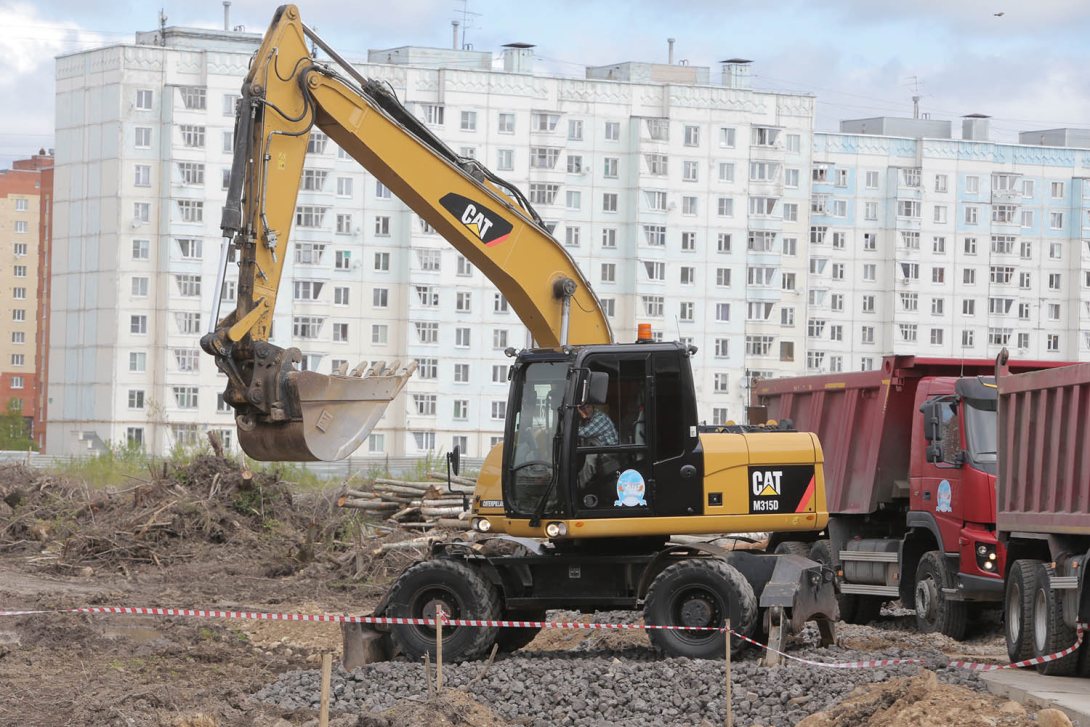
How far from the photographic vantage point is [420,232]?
6962 cm

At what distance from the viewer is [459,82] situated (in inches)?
2739

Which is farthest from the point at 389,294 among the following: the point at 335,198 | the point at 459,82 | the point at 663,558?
the point at 663,558

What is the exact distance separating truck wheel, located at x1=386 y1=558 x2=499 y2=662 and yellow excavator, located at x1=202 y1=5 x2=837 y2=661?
0.01 metres

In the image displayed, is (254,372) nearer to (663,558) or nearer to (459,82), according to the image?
(663,558)

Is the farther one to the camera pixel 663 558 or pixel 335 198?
pixel 335 198

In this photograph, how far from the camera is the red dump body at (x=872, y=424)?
18266mm

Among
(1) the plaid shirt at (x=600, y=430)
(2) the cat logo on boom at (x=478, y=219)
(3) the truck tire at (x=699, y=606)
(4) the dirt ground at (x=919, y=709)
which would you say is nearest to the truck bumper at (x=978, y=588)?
(3) the truck tire at (x=699, y=606)

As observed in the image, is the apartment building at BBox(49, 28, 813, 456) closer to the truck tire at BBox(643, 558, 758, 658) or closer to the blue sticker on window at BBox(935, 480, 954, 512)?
the blue sticker on window at BBox(935, 480, 954, 512)

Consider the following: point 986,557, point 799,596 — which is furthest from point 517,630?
point 986,557

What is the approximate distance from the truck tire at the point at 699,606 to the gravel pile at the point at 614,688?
218 mm

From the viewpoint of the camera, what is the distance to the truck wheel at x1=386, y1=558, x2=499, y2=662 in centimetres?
1331

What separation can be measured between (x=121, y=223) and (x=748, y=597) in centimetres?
5924

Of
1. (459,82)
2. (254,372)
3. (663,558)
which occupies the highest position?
(459,82)

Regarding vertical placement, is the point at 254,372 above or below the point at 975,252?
below
